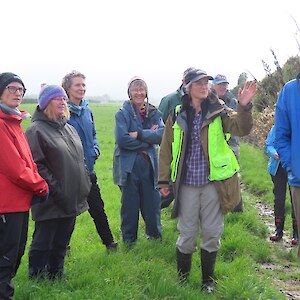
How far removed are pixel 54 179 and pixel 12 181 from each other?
0.66 meters

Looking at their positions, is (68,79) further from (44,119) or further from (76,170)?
(76,170)

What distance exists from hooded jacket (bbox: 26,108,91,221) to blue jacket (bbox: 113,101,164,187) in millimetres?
1306

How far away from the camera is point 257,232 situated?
7293 millimetres

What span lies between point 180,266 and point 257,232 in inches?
102

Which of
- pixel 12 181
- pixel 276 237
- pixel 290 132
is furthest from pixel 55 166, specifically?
pixel 276 237

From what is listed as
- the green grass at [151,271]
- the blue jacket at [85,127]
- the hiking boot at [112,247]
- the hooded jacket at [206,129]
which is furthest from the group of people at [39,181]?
the hooded jacket at [206,129]

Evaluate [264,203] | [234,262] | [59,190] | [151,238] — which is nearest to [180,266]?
[234,262]

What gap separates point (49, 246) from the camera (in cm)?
472

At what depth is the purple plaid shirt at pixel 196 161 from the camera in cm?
484

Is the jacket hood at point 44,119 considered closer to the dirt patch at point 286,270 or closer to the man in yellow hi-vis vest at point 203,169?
the man in yellow hi-vis vest at point 203,169

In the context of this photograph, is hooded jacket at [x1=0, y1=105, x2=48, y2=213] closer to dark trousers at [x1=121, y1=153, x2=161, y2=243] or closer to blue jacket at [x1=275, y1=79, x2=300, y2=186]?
dark trousers at [x1=121, y1=153, x2=161, y2=243]

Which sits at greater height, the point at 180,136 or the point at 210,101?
the point at 210,101

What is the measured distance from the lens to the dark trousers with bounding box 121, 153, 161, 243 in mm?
6105

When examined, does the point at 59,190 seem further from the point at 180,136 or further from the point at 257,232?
the point at 257,232
